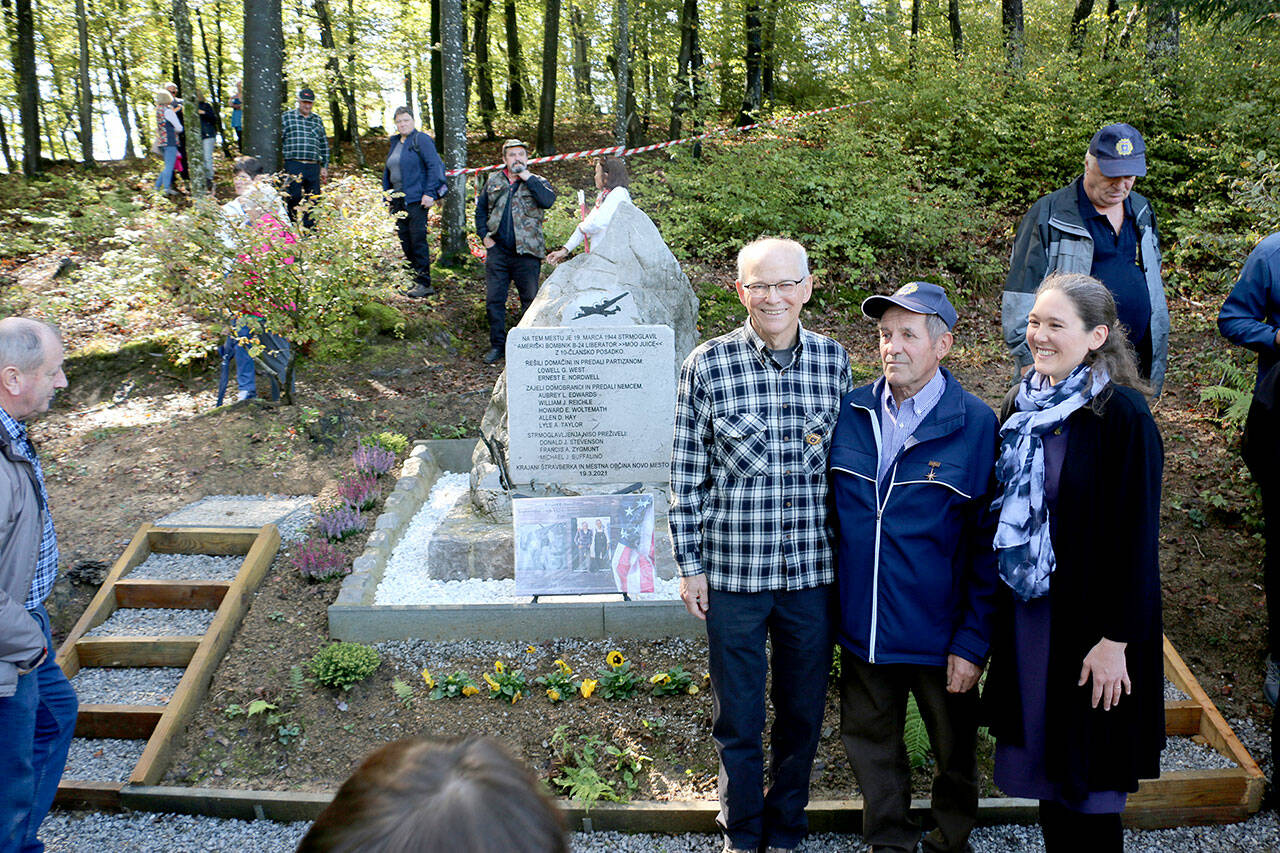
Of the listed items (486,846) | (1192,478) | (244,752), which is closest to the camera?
(486,846)

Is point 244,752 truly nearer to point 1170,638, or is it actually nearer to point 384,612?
point 384,612

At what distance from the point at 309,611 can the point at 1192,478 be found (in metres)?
5.84

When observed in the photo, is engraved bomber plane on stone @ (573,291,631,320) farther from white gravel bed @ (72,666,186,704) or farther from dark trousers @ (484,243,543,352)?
white gravel bed @ (72,666,186,704)

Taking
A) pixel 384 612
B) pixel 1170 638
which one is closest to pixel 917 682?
pixel 1170 638

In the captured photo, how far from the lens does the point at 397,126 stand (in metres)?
9.10

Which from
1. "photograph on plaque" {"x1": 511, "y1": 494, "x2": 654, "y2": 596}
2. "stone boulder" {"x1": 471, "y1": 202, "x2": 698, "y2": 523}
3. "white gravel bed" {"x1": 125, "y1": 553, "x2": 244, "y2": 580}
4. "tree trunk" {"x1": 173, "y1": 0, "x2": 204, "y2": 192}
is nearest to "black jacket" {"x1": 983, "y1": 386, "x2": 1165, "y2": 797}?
"photograph on plaque" {"x1": 511, "y1": 494, "x2": 654, "y2": 596}

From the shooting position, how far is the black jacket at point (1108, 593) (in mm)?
2367

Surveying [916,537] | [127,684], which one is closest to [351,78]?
[127,684]

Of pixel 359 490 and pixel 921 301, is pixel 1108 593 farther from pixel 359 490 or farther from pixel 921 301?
pixel 359 490

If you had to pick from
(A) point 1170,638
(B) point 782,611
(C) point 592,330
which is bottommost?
(A) point 1170,638

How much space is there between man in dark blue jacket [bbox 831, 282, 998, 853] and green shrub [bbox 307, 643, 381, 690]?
2573 millimetres

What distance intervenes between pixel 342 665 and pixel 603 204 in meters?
3.77

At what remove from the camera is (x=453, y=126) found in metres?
10.3

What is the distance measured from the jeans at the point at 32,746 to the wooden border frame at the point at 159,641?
659 mm
